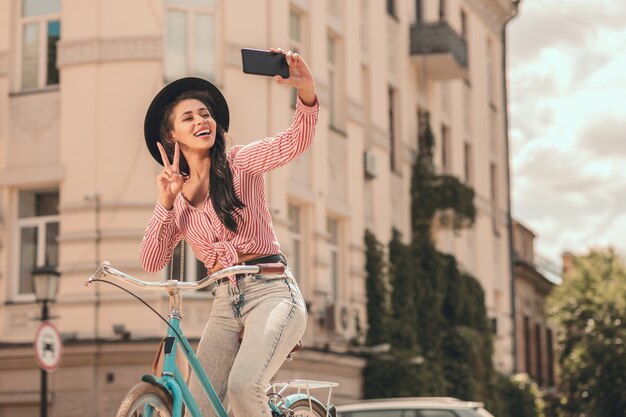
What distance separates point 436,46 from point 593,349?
14.2m

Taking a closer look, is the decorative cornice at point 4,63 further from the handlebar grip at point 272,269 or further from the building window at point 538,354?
the building window at point 538,354

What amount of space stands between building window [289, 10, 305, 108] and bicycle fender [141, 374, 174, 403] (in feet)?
68.7

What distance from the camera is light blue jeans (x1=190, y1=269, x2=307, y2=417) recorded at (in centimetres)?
640

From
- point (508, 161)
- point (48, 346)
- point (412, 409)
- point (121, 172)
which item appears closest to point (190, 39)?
point (121, 172)

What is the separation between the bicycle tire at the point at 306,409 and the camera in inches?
289

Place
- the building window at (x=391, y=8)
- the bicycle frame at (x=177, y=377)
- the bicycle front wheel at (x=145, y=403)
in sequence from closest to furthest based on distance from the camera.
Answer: the bicycle front wheel at (x=145, y=403)
the bicycle frame at (x=177, y=377)
the building window at (x=391, y=8)

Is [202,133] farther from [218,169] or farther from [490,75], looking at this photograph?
[490,75]

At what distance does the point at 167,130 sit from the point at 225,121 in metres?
0.31

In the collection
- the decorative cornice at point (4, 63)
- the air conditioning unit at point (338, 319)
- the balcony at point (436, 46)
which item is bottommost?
the air conditioning unit at point (338, 319)

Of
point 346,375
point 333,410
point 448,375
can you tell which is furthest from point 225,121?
point 448,375

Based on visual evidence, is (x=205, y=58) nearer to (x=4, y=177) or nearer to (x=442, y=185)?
(x=4, y=177)

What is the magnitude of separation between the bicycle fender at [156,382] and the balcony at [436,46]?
28585mm

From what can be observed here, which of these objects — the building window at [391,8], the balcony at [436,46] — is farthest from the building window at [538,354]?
the building window at [391,8]

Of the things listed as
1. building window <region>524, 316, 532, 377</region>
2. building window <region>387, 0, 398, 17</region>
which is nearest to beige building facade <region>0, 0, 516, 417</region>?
building window <region>387, 0, 398, 17</region>
